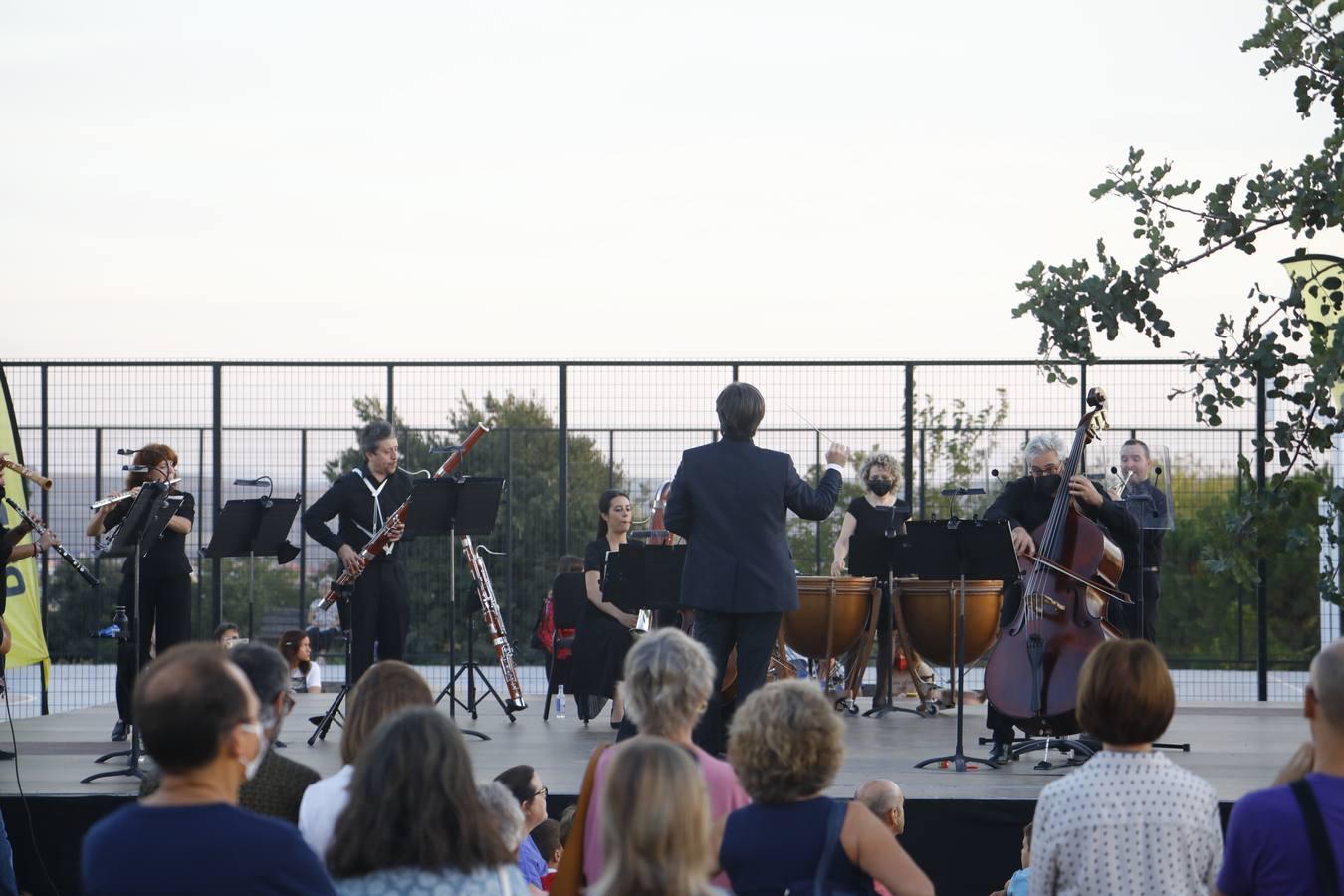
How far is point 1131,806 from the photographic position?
3.23m

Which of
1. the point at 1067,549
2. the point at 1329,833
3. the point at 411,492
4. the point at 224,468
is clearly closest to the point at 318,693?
the point at 224,468

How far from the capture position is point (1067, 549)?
702cm

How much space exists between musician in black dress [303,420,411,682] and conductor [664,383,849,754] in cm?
254

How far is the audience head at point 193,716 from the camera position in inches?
101

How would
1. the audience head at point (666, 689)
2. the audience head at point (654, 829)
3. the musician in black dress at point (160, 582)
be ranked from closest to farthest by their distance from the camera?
the audience head at point (654, 829) < the audience head at point (666, 689) < the musician in black dress at point (160, 582)

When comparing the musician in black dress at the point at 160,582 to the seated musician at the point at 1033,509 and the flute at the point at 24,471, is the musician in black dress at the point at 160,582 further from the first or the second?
the seated musician at the point at 1033,509

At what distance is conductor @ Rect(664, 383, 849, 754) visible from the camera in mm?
6406

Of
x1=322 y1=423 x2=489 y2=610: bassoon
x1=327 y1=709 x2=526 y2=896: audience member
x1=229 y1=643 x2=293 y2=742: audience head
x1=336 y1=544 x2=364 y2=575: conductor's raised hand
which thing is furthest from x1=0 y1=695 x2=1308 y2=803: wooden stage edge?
x1=327 y1=709 x2=526 y2=896: audience member

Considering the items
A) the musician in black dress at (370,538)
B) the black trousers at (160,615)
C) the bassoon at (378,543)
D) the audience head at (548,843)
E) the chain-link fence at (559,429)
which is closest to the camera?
the audience head at (548,843)

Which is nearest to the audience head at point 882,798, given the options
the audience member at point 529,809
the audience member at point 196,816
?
the audience member at point 529,809

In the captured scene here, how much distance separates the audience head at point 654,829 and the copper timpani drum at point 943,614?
6.83 meters

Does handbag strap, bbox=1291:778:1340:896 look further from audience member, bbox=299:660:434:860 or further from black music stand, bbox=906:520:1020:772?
black music stand, bbox=906:520:1020:772

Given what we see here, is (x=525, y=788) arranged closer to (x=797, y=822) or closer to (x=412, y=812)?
(x=797, y=822)

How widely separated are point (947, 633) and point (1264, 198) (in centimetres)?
492
